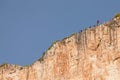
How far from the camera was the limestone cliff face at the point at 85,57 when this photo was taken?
48656mm

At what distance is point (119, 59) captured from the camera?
158 feet

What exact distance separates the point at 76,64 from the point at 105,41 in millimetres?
3387

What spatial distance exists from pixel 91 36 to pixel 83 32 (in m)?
0.99

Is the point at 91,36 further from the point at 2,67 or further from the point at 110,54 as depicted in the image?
the point at 2,67

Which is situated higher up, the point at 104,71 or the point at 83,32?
the point at 83,32

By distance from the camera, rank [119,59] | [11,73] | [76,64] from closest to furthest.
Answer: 1. [119,59]
2. [76,64]
3. [11,73]

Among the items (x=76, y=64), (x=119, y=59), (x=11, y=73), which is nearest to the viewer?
(x=119, y=59)

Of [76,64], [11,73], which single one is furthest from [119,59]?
[11,73]

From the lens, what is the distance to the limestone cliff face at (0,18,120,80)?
4866 centimetres

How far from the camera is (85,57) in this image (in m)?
50.6

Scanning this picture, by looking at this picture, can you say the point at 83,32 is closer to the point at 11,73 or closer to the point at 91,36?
the point at 91,36

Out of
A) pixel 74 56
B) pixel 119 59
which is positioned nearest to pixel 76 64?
pixel 74 56

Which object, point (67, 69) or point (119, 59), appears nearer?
point (119, 59)

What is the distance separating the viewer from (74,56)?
51625mm
